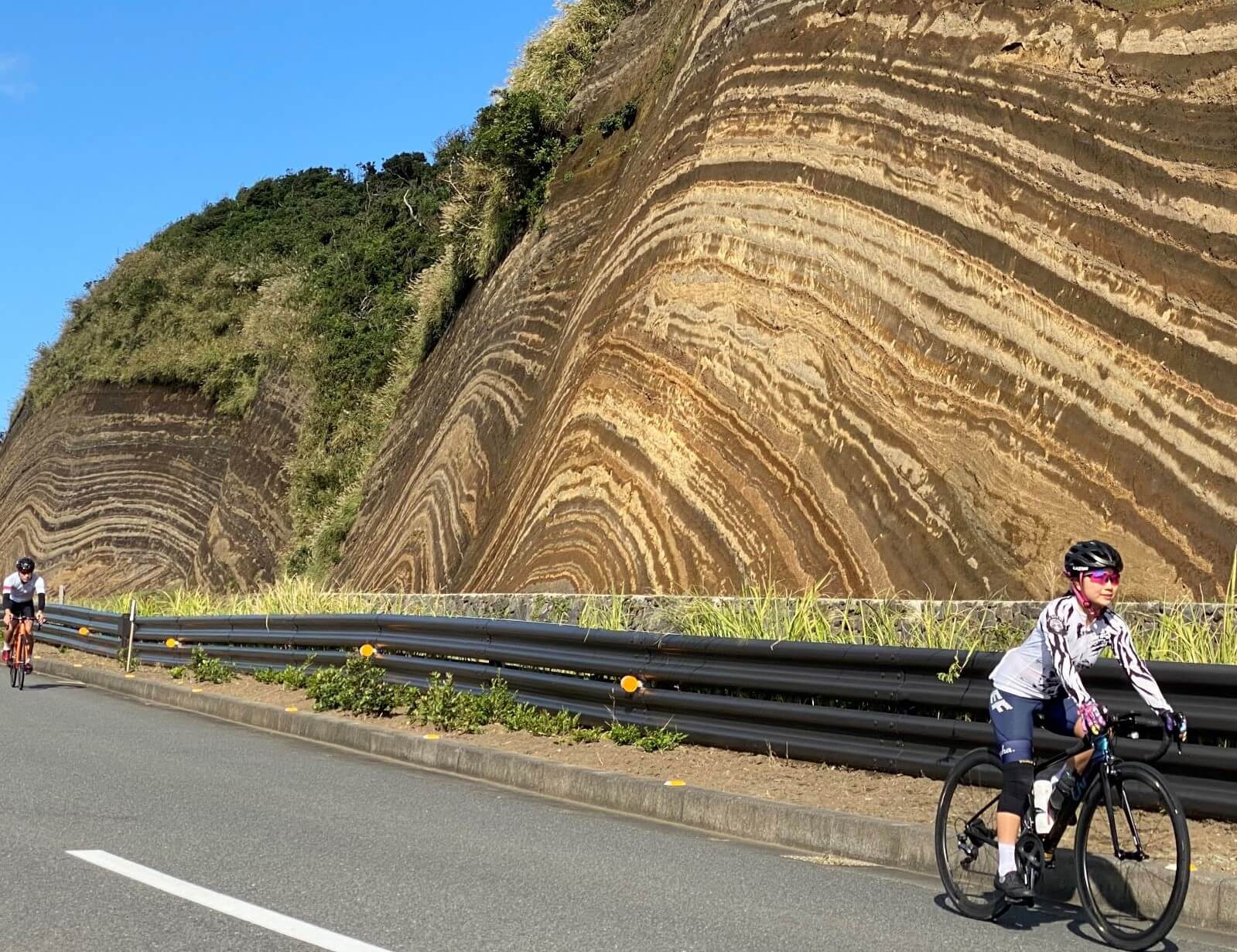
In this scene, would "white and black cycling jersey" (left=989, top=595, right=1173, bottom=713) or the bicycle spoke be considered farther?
the bicycle spoke

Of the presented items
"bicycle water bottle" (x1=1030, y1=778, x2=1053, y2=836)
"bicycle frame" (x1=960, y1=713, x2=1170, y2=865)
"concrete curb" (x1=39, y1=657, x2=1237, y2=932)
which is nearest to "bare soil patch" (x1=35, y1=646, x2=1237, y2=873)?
"concrete curb" (x1=39, y1=657, x2=1237, y2=932)

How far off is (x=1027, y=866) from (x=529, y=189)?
902 inches

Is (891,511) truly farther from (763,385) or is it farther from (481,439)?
(481,439)

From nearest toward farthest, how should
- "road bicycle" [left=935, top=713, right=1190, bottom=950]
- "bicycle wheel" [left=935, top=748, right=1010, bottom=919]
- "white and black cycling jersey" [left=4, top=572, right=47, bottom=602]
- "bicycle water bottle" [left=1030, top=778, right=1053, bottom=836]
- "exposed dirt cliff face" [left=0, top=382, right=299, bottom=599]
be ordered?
"road bicycle" [left=935, top=713, right=1190, bottom=950] → "bicycle water bottle" [left=1030, top=778, right=1053, bottom=836] → "bicycle wheel" [left=935, top=748, right=1010, bottom=919] → "white and black cycling jersey" [left=4, top=572, right=47, bottom=602] → "exposed dirt cliff face" [left=0, top=382, right=299, bottom=599]

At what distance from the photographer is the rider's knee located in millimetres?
6070

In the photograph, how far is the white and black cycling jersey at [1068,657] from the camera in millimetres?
5836

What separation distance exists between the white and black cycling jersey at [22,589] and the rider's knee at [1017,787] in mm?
15974

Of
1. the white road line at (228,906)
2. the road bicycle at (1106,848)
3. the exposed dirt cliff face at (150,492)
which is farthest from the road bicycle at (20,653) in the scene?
the exposed dirt cliff face at (150,492)

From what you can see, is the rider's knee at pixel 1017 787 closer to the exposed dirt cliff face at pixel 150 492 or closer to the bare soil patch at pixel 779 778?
the bare soil patch at pixel 779 778

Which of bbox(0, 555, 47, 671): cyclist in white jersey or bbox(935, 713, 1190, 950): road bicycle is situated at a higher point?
bbox(0, 555, 47, 671): cyclist in white jersey

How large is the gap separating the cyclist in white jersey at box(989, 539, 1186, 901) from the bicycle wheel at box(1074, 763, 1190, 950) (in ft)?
0.71

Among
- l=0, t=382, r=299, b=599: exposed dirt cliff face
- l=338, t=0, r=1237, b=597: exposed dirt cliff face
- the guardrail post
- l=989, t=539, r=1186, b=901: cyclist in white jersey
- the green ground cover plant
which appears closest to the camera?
l=989, t=539, r=1186, b=901: cyclist in white jersey

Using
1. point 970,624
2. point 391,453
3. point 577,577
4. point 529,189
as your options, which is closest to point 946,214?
point 577,577

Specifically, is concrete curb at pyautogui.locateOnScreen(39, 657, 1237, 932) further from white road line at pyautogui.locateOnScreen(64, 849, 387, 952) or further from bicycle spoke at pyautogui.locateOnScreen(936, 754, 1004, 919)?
white road line at pyautogui.locateOnScreen(64, 849, 387, 952)
